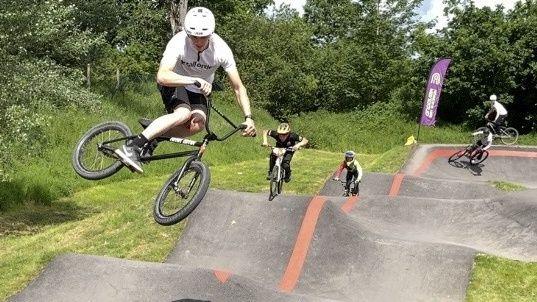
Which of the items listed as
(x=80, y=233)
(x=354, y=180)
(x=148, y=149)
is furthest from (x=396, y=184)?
(x=148, y=149)

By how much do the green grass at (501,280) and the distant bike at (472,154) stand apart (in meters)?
11.7

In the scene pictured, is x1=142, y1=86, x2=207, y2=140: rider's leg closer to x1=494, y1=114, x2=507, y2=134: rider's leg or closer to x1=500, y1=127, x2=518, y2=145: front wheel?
x1=494, y1=114, x2=507, y2=134: rider's leg

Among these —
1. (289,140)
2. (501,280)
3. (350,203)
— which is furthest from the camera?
(350,203)

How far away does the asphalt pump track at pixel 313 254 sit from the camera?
10.7 m

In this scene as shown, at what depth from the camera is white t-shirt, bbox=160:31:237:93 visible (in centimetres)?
662

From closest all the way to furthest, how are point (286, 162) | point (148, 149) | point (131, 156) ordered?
point (131, 156), point (148, 149), point (286, 162)

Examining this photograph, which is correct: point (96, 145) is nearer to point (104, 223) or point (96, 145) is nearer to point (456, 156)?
point (104, 223)

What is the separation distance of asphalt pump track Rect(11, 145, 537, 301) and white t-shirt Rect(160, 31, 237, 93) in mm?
4860

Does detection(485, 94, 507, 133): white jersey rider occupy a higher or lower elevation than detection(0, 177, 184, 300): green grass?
higher

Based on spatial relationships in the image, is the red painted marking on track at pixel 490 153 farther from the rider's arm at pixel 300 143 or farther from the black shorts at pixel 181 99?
the black shorts at pixel 181 99

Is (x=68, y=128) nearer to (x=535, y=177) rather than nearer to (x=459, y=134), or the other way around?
(x=535, y=177)

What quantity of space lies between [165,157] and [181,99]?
0.74 meters

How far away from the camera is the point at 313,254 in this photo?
1279 cm

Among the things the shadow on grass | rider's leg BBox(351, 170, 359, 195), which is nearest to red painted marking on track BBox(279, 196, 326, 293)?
rider's leg BBox(351, 170, 359, 195)
